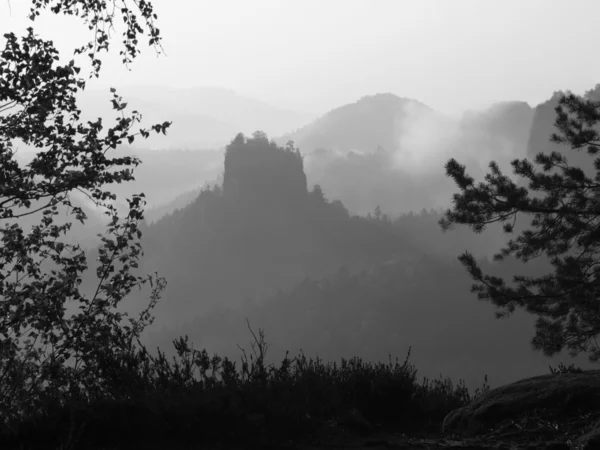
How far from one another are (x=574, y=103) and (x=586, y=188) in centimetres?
191

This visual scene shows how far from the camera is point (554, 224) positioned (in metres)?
10.6

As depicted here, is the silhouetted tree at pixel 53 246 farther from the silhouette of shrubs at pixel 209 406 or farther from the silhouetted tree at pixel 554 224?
the silhouetted tree at pixel 554 224

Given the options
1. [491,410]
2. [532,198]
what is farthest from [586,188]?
[491,410]

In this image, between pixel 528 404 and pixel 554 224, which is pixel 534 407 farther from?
pixel 554 224

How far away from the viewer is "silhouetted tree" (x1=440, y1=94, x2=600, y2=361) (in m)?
10.1

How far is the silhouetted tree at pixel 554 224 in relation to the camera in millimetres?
10070

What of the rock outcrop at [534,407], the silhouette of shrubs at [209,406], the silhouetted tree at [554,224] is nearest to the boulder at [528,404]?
the rock outcrop at [534,407]

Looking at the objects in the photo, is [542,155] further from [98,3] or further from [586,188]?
[98,3]

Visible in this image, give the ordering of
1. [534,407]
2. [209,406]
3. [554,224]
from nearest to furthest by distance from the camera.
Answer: [209,406], [534,407], [554,224]

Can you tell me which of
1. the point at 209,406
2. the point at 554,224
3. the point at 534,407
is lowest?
the point at 534,407

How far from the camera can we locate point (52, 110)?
7.87 metres

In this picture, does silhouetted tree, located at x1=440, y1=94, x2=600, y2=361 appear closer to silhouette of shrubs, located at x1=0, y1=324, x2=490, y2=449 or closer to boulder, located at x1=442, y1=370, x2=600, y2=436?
boulder, located at x1=442, y1=370, x2=600, y2=436

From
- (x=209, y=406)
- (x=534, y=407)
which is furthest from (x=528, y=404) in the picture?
(x=209, y=406)

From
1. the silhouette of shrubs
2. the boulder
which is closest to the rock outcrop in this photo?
the boulder
